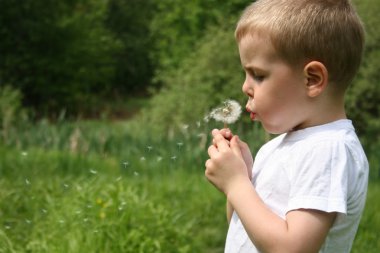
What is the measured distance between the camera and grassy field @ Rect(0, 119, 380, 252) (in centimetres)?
336

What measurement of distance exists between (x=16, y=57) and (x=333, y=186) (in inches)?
559

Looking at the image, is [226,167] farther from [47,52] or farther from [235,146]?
[47,52]

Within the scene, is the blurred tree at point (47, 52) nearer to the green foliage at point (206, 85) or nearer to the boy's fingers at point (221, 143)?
the green foliage at point (206, 85)

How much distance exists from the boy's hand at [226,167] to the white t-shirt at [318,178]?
0.06m

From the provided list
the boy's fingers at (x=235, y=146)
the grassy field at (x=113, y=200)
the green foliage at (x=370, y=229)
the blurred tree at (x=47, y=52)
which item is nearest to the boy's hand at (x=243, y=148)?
the boy's fingers at (x=235, y=146)

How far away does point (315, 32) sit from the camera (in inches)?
61.7

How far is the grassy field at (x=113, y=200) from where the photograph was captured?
3357 mm

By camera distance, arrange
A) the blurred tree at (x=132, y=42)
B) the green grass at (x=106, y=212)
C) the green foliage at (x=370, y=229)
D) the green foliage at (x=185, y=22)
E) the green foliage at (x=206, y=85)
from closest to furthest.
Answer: the green grass at (x=106, y=212)
the green foliage at (x=370, y=229)
the green foliage at (x=206, y=85)
the green foliage at (x=185, y=22)
the blurred tree at (x=132, y=42)

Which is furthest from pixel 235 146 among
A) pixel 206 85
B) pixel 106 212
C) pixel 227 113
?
pixel 206 85

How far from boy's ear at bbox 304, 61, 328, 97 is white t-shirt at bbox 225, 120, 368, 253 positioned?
8 centimetres

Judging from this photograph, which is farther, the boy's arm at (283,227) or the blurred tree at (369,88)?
the blurred tree at (369,88)

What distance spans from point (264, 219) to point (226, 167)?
0.54 feet

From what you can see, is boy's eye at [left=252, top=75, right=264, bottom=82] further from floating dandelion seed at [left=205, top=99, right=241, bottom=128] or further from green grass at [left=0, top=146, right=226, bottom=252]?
green grass at [left=0, top=146, right=226, bottom=252]

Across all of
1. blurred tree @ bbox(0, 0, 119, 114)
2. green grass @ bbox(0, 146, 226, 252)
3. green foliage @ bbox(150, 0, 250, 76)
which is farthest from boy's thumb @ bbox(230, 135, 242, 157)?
blurred tree @ bbox(0, 0, 119, 114)
